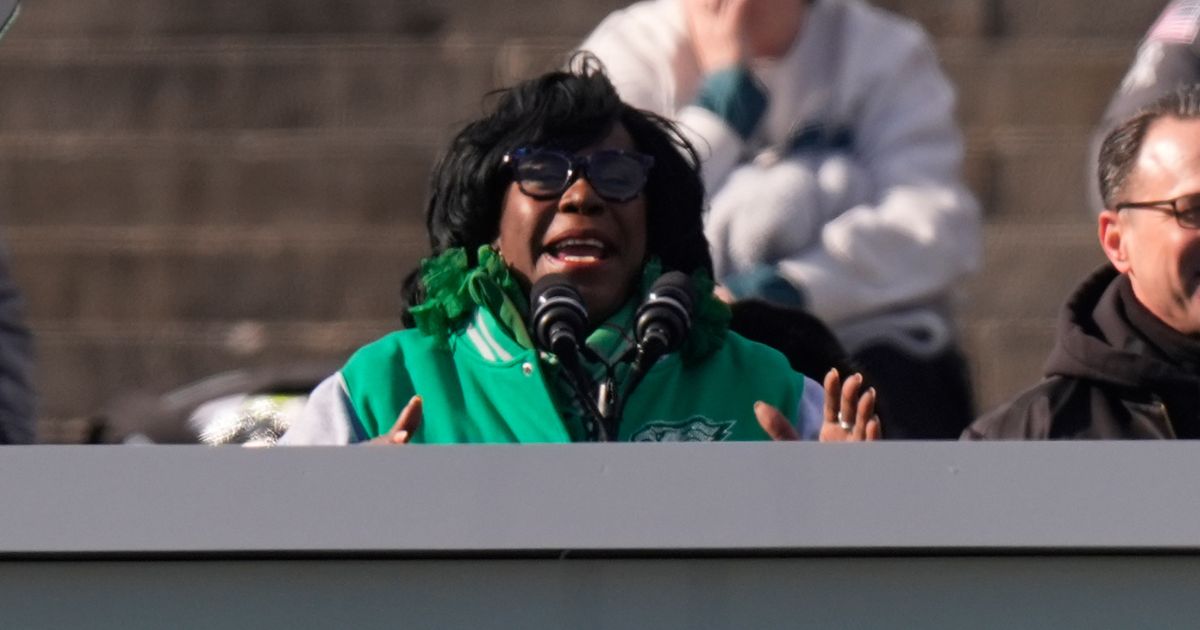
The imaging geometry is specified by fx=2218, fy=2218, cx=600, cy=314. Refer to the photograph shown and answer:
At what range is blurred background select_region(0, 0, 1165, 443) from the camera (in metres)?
4.97

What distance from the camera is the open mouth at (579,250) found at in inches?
101

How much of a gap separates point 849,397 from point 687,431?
221 millimetres

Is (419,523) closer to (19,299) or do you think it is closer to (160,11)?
(19,299)

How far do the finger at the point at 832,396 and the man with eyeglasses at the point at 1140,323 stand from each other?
29 cm

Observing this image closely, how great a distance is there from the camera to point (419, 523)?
2.11 meters

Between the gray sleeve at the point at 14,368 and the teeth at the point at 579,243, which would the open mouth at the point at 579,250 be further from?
the gray sleeve at the point at 14,368

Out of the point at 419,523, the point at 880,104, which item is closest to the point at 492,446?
the point at 419,523

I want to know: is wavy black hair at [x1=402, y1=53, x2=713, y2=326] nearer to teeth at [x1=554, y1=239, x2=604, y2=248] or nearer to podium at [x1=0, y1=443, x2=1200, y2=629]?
teeth at [x1=554, y1=239, x2=604, y2=248]

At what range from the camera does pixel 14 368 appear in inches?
120

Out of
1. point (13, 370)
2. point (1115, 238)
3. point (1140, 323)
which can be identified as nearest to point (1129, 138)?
point (1115, 238)

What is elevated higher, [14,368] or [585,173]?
[585,173]

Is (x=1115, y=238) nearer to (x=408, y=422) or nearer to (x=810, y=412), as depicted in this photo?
(x=810, y=412)

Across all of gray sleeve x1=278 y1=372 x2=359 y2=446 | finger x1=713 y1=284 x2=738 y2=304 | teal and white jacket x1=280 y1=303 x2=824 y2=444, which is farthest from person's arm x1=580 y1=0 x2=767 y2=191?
gray sleeve x1=278 y1=372 x2=359 y2=446

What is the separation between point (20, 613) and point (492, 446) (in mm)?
481
